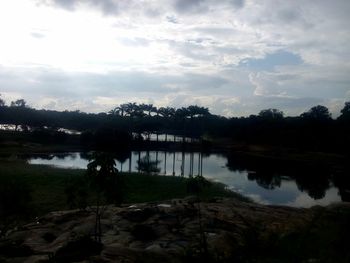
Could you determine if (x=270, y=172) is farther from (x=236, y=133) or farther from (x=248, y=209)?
(x=236, y=133)

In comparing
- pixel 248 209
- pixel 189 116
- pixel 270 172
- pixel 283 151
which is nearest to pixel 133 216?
pixel 248 209

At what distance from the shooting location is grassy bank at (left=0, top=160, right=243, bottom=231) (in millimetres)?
16906

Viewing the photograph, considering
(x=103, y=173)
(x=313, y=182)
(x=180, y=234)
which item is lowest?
(x=313, y=182)

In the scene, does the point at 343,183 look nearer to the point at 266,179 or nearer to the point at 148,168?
the point at 266,179

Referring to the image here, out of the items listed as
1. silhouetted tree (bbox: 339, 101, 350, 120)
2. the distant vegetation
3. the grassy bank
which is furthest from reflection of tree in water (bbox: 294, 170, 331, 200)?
silhouetted tree (bbox: 339, 101, 350, 120)

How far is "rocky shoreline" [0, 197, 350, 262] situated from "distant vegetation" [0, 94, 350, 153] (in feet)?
264

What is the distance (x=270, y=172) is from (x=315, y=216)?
4830 centimetres

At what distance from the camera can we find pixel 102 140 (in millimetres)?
98875

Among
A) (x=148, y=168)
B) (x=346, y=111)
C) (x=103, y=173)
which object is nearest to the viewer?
(x=103, y=173)

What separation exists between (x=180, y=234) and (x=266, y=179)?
44112mm

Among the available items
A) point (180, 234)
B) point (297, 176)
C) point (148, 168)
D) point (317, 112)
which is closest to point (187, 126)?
point (317, 112)

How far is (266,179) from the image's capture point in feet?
185

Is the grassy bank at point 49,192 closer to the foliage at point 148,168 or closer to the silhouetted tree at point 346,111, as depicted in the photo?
the foliage at point 148,168

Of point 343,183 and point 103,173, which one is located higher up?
point 103,173
